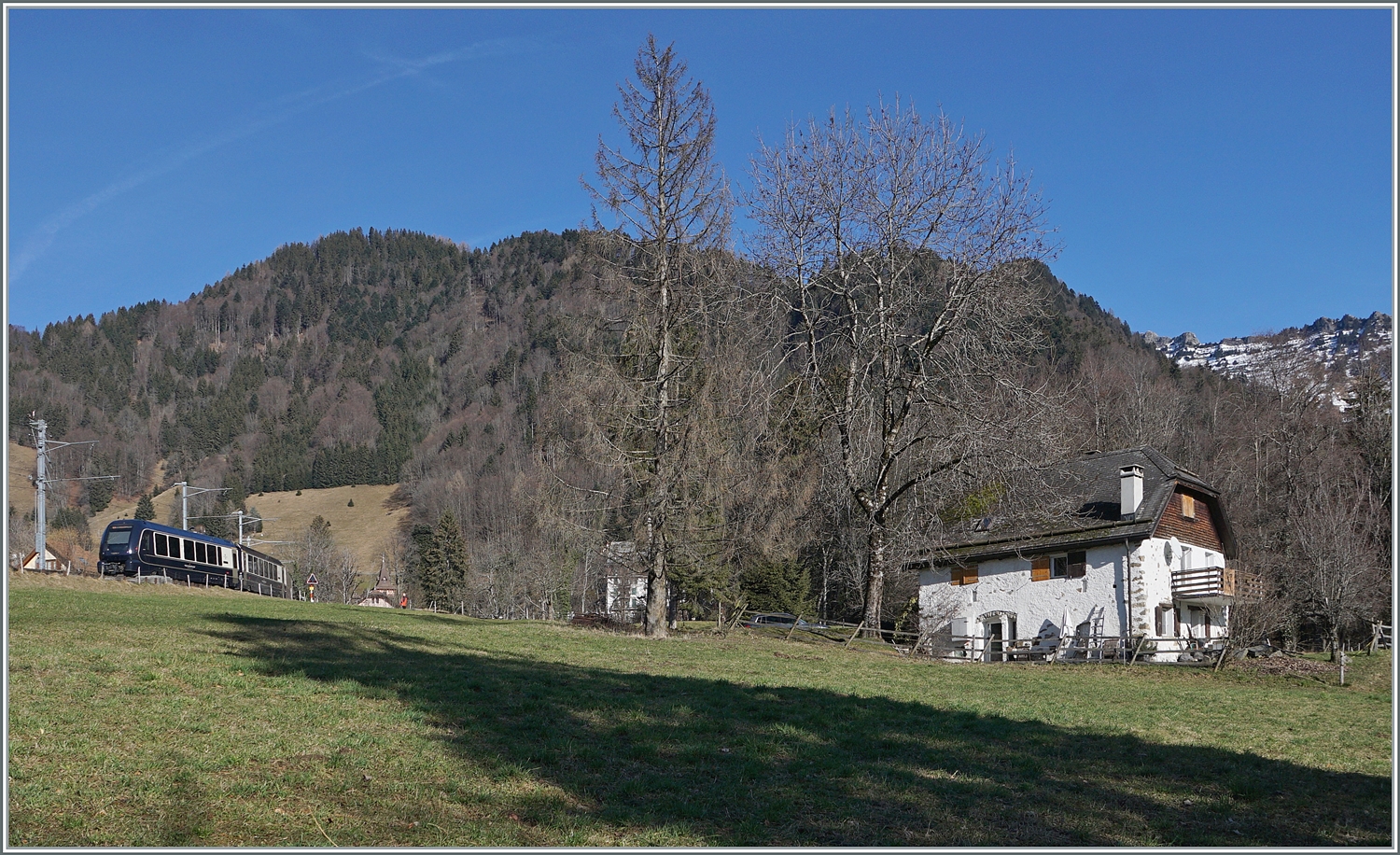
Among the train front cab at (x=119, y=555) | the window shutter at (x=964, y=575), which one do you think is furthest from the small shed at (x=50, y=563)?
the window shutter at (x=964, y=575)

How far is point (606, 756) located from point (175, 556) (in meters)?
43.9

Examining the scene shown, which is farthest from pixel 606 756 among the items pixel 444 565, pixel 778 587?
pixel 444 565

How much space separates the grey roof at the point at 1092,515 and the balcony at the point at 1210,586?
9.12ft

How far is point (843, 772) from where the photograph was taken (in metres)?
10.0

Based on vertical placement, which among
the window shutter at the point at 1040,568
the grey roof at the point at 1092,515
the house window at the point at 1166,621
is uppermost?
the grey roof at the point at 1092,515

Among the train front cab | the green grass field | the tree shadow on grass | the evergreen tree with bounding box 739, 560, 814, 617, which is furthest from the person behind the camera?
→ the evergreen tree with bounding box 739, 560, 814, 617

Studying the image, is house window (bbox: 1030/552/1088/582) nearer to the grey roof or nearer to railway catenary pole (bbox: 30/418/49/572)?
the grey roof

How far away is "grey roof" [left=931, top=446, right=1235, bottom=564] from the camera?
→ 36.3 metres

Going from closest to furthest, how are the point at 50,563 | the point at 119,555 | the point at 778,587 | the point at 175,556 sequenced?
the point at 119,555 → the point at 175,556 → the point at 778,587 → the point at 50,563

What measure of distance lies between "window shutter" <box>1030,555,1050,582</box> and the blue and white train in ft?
110

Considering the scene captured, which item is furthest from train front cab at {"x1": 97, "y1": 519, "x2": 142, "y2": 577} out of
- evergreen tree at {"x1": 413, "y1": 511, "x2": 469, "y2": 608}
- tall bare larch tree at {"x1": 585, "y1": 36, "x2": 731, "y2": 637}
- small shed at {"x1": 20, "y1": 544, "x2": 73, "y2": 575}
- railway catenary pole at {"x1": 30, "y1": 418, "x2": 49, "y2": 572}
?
evergreen tree at {"x1": 413, "y1": 511, "x2": 469, "y2": 608}

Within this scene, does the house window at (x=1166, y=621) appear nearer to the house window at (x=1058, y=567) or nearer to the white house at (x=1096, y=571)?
the white house at (x=1096, y=571)

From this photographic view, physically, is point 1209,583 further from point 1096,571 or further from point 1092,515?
point 1092,515

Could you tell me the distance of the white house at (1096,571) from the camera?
3606cm
